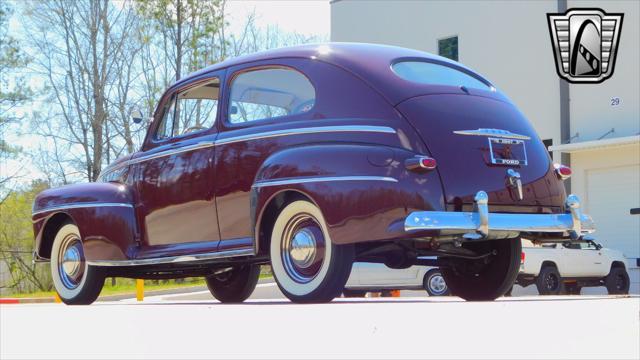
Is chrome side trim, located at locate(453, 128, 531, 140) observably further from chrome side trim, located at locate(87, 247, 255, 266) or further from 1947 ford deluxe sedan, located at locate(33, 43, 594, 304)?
chrome side trim, located at locate(87, 247, 255, 266)

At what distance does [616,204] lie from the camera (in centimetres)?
2508

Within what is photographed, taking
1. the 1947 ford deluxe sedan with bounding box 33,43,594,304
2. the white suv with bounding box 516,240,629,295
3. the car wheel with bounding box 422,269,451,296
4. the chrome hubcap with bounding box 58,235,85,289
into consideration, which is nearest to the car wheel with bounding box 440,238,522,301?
the 1947 ford deluxe sedan with bounding box 33,43,594,304

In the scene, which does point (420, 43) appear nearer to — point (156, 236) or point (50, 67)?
point (50, 67)

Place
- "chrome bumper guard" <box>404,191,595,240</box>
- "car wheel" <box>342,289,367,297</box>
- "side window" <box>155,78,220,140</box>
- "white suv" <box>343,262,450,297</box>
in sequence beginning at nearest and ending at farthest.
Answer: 1. "chrome bumper guard" <box>404,191,595,240</box>
2. "side window" <box>155,78,220,140</box>
3. "car wheel" <box>342,289,367,297</box>
4. "white suv" <box>343,262,450,297</box>

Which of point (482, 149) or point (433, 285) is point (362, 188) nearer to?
point (482, 149)

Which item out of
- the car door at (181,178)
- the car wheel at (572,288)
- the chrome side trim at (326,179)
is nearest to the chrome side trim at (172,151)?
the car door at (181,178)

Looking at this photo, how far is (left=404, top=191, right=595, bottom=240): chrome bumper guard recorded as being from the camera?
550 centimetres

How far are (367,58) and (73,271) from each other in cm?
337

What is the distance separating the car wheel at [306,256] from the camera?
5617 millimetres

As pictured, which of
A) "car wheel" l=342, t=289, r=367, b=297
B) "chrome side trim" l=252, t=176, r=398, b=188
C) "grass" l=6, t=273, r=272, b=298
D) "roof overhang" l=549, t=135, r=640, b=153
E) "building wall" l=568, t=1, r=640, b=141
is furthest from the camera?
"building wall" l=568, t=1, r=640, b=141

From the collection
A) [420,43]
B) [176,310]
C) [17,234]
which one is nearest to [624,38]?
[420,43]

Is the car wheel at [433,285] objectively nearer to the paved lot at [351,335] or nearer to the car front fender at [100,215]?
the car front fender at [100,215]

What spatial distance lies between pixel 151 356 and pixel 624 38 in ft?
78.9

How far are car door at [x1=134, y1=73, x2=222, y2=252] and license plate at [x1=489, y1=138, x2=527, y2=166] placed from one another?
2076mm
